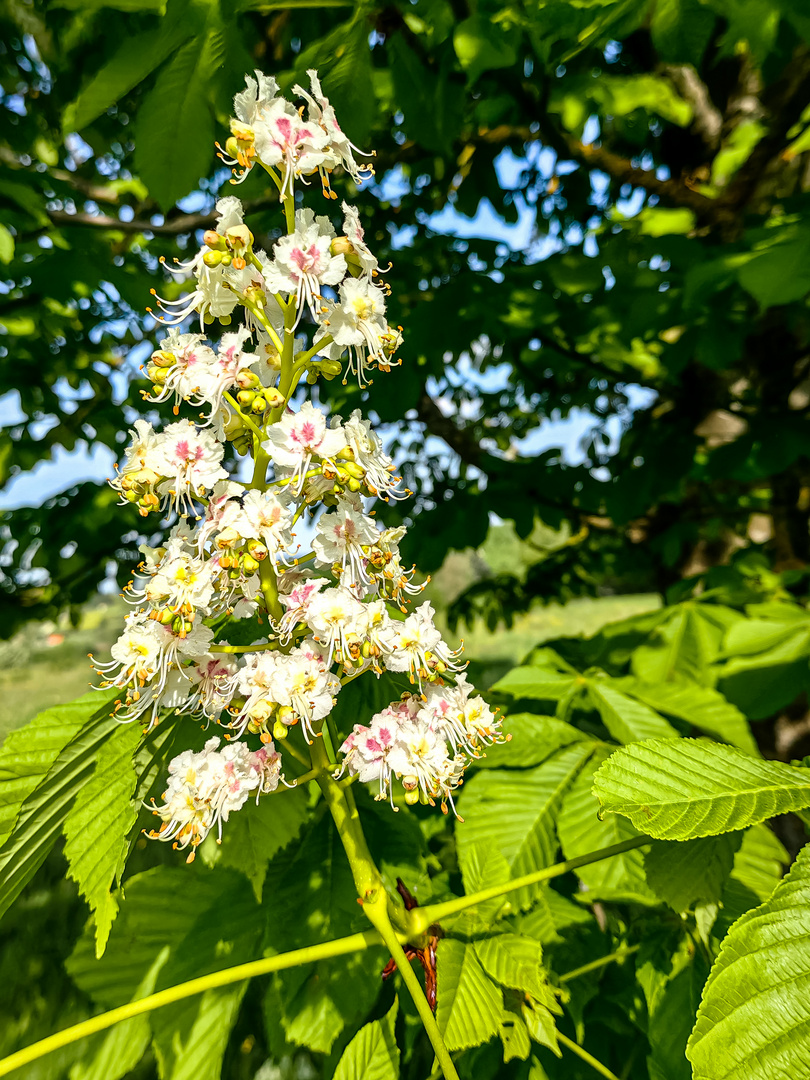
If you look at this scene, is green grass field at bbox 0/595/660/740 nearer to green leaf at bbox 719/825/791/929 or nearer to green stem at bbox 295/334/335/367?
green leaf at bbox 719/825/791/929

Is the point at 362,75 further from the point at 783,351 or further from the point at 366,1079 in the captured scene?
the point at 783,351

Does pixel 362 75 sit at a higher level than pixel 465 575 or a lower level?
lower

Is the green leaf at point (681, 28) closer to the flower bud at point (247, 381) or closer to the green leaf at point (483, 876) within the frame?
the flower bud at point (247, 381)

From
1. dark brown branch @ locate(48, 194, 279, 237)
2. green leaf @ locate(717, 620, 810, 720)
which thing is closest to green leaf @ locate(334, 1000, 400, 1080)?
green leaf @ locate(717, 620, 810, 720)

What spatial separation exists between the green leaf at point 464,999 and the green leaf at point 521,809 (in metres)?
0.21

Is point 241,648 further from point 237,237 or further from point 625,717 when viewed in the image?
point 625,717

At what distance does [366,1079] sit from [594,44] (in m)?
1.66

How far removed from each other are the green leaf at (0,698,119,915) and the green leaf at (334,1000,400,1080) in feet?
1.34

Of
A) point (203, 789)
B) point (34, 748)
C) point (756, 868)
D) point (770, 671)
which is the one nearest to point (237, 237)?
point (203, 789)

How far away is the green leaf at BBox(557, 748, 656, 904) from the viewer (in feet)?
3.26

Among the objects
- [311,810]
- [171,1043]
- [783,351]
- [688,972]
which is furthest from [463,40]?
[783,351]

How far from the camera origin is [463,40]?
114 centimetres

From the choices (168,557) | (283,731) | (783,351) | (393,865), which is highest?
(783,351)

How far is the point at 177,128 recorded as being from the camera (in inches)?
44.8
